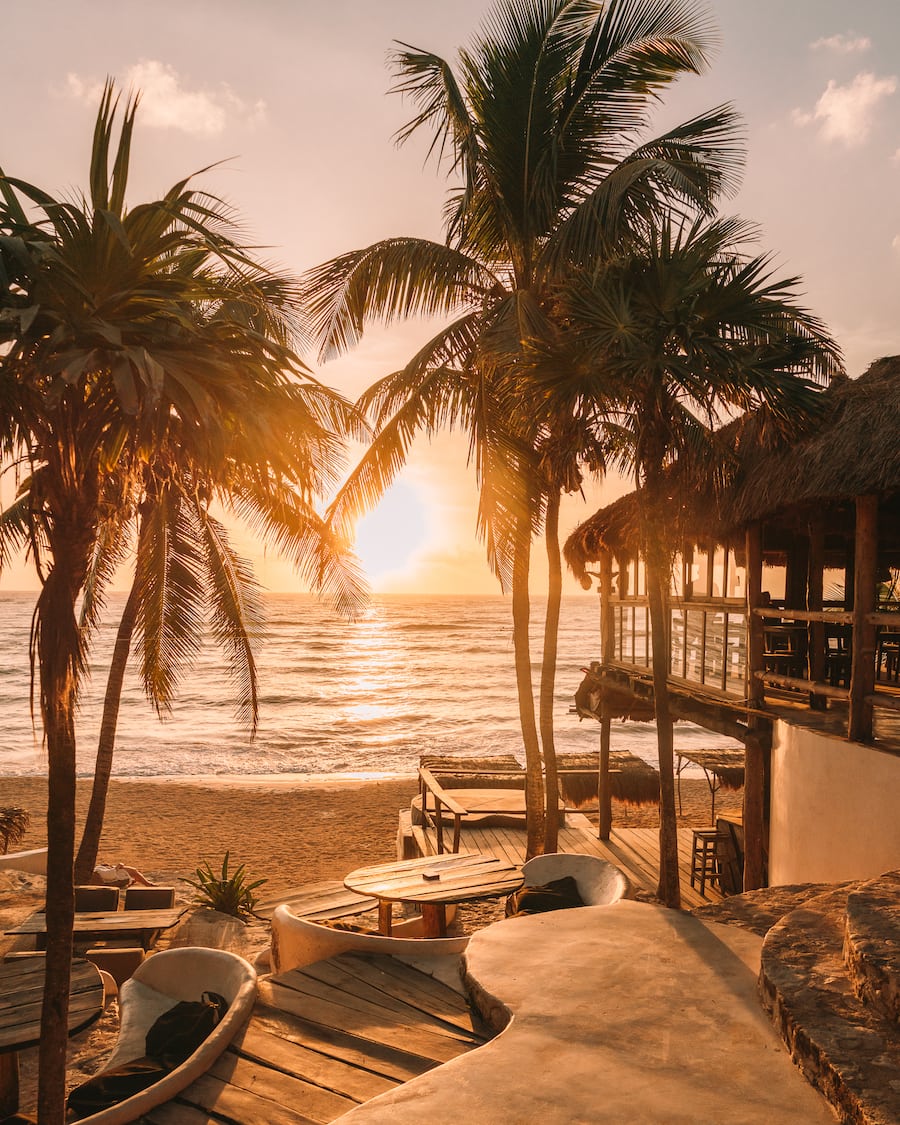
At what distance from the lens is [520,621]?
10602mm

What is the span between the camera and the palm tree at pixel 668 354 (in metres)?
7.19

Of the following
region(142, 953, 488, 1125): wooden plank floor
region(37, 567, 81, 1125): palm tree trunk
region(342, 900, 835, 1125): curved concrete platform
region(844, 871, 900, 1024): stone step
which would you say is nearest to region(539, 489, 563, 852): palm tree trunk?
region(142, 953, 488, 1125): wooden plank floor

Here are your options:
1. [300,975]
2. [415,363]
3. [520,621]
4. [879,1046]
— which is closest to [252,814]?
[520,621]

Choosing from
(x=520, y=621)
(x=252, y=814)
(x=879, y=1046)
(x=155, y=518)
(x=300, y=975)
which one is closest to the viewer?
(x=879, y=1046)

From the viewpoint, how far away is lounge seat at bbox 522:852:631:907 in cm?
654

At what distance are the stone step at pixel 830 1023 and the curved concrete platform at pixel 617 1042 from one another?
0.11m

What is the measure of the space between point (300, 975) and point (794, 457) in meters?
6.34

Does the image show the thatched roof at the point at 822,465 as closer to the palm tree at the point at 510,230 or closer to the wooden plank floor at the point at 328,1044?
the palm tree at the point at 510,230

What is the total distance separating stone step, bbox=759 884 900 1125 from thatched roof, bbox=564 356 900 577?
3875mm

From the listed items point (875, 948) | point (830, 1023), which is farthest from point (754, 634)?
point (830, 1023)

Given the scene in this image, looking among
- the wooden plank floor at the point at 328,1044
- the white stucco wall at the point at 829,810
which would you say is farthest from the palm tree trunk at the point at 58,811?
the white stucco wall at the point at 829,810

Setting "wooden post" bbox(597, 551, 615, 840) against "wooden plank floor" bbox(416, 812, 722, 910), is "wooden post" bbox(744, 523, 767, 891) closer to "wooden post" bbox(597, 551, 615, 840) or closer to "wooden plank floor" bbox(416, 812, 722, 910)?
"wooden plank floor" bbox(416, 812, 722, 910)

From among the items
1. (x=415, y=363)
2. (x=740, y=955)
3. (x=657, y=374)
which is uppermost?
(x=415, y=363)

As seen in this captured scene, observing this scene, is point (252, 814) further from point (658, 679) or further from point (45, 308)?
point (45, 308)
